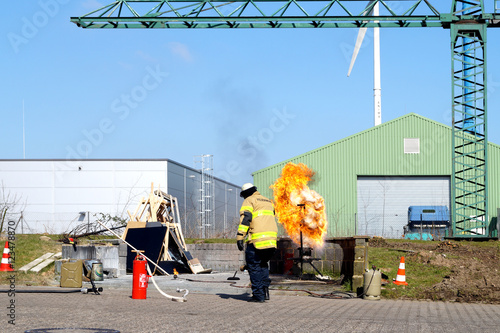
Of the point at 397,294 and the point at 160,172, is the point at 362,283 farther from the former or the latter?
the point at 160,172

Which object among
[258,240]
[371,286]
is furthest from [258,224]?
[371,286]

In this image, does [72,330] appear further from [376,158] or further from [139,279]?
[376,158]

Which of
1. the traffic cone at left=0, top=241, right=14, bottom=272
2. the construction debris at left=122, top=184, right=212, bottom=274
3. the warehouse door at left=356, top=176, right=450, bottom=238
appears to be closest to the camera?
the traffic cone at left=0, top=241, right=14, bottom=272

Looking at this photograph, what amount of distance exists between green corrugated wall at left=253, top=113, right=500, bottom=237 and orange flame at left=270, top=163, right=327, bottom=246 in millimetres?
23138

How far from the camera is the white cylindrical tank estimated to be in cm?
1337

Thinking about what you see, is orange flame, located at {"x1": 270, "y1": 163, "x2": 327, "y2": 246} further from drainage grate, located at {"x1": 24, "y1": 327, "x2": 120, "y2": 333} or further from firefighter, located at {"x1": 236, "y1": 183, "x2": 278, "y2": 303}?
drainage grate, located at {"x1": 24, "y1": 327, "x2": 120, "y2": 333}

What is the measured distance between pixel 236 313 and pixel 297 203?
6151mm

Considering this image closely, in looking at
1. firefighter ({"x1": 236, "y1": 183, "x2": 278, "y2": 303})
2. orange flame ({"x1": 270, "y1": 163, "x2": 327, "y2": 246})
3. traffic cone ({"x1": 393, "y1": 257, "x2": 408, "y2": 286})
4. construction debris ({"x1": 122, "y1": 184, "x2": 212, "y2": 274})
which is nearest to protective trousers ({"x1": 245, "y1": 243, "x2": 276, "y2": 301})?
firefighter ({"x1": 236, "y1": 183, "x2": 278, "y2": 303})

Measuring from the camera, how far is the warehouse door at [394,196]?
1558 inches

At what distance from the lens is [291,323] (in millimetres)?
9156

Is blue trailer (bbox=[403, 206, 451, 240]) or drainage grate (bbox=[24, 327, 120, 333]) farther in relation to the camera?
blue trailer (bbox=[403, 206, 451, 240])

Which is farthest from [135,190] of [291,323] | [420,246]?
[291,323]

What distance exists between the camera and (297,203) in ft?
52.6

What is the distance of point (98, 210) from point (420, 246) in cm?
2804
